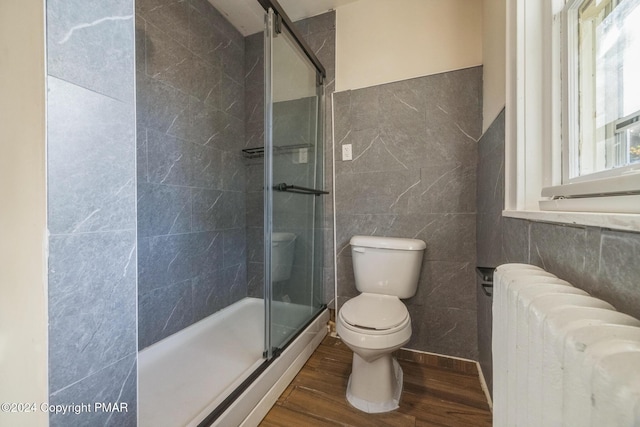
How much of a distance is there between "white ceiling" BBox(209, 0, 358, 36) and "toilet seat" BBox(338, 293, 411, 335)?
1.95 m

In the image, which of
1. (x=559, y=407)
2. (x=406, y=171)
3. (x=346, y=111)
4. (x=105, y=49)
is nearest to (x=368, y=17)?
(x=346, y=111)

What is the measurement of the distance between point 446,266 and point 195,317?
1726 millimetres

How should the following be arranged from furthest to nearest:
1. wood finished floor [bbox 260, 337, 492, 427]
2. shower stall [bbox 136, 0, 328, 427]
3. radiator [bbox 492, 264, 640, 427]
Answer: shower stall [bbox 136, 0, 328, 427]
wood finished floor [bbox 260, 337, 492, 427]
radiator [bbox 492, 264, 640, 427]

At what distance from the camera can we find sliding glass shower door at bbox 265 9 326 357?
4.42 ft

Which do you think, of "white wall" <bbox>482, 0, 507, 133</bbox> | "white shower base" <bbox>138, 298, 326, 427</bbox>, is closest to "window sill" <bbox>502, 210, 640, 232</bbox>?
"white wall" <bbox>482, 0, 507, 133</bbox>

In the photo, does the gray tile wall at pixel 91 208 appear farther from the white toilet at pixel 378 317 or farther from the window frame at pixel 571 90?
the window frame at pixel 571 90

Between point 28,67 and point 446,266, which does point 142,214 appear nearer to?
point 28,67

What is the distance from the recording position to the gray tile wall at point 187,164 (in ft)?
4.76

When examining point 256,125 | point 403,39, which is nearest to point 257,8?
point 256,125

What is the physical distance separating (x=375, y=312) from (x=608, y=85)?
3.61 feet

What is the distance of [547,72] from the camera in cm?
75

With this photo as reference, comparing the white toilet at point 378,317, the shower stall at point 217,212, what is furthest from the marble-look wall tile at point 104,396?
the white toilet at point 378,317

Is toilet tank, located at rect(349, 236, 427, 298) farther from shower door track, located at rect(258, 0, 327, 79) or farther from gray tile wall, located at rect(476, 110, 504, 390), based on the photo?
shower door track, located at rect(258, 0, 327, 79)

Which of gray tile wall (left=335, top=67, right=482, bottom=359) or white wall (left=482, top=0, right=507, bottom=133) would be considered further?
gray tile wall (left=335, top=67, right=482, bottom=359)
